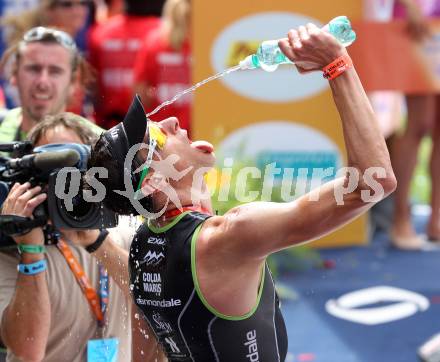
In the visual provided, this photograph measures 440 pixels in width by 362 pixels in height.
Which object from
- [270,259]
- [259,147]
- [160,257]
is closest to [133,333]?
[160,257]

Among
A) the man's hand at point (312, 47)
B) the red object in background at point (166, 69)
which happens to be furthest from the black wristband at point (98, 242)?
the red object in background at point (166, 69)

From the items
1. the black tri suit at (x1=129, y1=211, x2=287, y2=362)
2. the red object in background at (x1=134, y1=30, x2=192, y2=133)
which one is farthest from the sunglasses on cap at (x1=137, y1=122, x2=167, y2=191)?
the red object in background at (x1=134, y1=30, x2=192, y2=133)

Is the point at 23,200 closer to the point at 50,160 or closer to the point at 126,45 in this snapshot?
the point at 50,160

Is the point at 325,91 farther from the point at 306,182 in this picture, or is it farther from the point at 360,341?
the point at 360,341

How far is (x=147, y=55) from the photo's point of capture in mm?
6297

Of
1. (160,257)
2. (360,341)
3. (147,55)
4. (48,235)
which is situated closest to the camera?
(160,257)

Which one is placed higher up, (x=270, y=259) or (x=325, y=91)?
(x=325, y=91)

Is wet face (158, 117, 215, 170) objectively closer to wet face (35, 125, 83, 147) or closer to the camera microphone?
the camera microphone

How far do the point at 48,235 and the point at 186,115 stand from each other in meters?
3.51

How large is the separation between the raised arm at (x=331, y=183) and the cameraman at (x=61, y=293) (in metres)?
0.76

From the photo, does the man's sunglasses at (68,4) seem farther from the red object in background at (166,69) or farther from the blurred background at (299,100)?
the red object in background at (166,69)

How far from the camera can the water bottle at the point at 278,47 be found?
7.97ft

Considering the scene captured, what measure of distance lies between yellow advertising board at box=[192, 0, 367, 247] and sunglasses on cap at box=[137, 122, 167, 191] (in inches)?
139

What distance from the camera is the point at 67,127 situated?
3.12m
